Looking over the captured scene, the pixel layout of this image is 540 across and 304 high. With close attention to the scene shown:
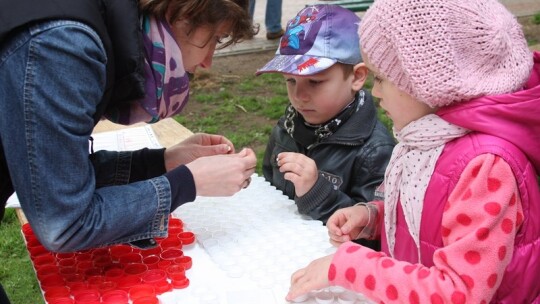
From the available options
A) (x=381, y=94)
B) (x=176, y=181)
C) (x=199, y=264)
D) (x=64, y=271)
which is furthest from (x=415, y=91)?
(x=64, y=271)

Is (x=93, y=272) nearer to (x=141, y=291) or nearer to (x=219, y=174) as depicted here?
(x=141, y=291)

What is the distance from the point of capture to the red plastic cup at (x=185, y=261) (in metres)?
1.55

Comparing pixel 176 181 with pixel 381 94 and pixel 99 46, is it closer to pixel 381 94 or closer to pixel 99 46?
pixel 99 46

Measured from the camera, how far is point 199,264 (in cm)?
158

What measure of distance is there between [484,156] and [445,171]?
0.09 m

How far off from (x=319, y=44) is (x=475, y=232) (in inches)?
40.1

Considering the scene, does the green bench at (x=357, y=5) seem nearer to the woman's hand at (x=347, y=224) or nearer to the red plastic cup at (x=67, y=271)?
the woman's hand at (x=347, y=224)

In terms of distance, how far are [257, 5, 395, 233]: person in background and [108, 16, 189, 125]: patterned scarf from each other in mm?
431

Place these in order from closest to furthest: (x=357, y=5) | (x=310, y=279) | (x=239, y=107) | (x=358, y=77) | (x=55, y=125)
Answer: (x=55, y=125), (x=310, y=279), (x=358, y=77), (x=357, y=5), (x=239, y=107)

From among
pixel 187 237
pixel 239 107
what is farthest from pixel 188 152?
pixel 239 107

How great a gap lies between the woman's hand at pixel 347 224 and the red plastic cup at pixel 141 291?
1.48 feet

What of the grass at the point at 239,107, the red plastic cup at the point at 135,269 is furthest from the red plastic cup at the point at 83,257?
the grass at the point at 239,107

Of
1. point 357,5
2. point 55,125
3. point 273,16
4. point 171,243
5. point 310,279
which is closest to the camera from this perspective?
point 55,125

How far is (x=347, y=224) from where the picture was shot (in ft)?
5.10
